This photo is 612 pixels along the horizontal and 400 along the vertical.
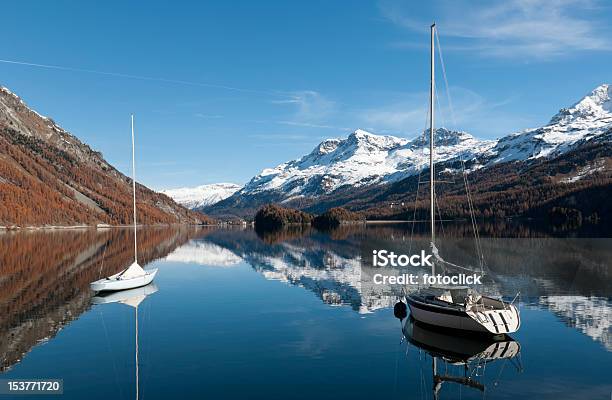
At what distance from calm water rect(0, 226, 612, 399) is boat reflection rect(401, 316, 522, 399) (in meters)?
0.14

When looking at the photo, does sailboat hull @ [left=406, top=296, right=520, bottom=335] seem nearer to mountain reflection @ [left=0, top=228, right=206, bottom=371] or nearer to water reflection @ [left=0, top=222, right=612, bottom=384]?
water reflection @ [left=0, top=222, right=612, bottom=384]

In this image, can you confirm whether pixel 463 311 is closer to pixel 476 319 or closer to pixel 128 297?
pixel 476 319

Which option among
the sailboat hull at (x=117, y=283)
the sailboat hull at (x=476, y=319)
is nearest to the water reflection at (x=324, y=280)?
the sailboat hull at (x=117, y=283)

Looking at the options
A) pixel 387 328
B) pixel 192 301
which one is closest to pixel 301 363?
pixel 387 328

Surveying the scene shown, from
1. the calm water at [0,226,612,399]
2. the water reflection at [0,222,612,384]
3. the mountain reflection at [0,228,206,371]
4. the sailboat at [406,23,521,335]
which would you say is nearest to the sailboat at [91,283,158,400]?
the calm water at [0,226,612,399]

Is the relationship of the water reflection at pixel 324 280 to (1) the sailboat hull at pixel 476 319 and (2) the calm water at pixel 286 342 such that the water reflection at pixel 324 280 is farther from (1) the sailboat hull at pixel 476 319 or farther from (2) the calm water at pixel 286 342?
(1) the sailboat hull at pixel 476 319

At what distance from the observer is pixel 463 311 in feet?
110

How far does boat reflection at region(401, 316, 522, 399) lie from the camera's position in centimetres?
2695

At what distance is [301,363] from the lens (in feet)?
97.1

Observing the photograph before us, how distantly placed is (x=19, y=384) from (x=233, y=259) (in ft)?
235

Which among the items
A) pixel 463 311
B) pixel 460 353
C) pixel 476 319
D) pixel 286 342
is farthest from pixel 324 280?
pixel 460 353

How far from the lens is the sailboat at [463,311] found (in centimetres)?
3303

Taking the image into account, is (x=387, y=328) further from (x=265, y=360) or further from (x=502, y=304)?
(x=265, y=360)

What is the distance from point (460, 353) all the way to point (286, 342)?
11.6m
